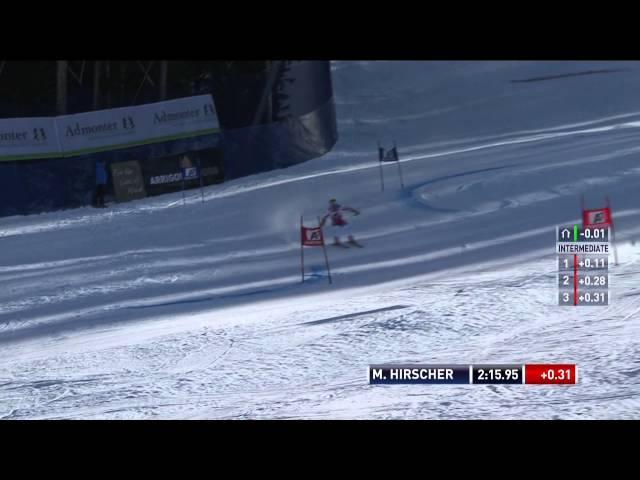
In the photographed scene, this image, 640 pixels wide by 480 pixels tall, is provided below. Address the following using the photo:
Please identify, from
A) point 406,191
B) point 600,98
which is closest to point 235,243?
point 406,191

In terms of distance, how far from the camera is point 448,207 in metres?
10.7

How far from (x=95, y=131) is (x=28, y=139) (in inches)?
37.4

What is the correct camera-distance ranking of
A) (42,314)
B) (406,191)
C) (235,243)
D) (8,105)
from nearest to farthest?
(42,314)
(235,243)
(406,191)
(8,105)

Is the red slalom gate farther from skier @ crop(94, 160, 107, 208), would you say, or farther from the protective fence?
skier @ crop(94, 160, 107, 208)

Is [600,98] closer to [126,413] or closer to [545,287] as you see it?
[545,287]

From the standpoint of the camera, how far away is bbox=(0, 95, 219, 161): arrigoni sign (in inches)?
508

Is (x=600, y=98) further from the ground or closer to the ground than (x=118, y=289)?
further from the ground

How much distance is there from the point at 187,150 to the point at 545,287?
688 cm

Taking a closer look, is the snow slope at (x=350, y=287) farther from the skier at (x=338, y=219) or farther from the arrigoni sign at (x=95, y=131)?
the arrigoni sign at (x=95, y=131)

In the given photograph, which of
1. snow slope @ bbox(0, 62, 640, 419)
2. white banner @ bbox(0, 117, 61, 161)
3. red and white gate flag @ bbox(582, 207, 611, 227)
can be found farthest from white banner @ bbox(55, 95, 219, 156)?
red and white gate flag @ bbox(582, 207, 611, 227)

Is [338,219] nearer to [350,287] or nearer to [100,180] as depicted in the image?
[350,287]

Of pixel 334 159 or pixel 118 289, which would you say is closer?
pixel 118 289

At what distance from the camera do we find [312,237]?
30.9 ft

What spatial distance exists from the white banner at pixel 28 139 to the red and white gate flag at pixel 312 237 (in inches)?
213
